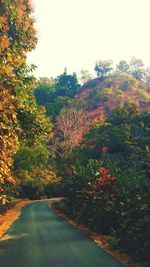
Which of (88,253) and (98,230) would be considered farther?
(98,230)

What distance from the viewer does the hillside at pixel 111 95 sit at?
8738 centimetres

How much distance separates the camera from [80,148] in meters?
46.2

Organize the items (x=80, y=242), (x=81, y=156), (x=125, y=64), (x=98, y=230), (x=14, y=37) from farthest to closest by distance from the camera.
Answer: (x=125, y=64), (x=81, y=156), (x=14, y=37), (x=98, y=230), (x=80, y=242)

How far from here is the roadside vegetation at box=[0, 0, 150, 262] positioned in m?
13.7

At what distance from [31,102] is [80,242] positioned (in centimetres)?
740

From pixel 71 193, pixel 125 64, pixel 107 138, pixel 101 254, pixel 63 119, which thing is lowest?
pixel 101 254

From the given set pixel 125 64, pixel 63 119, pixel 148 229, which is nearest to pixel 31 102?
pixel 148 229

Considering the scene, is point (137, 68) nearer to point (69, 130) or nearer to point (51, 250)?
point (69, 130)

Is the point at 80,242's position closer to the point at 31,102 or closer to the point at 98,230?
the point at 98,230

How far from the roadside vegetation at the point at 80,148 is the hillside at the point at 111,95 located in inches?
10.1

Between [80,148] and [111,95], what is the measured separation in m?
51.8

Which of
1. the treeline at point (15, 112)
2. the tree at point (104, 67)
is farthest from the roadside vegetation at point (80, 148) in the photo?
the tree at point (104, 67)

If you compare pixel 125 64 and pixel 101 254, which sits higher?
pixel 125 64

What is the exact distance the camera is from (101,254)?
12547 mm
